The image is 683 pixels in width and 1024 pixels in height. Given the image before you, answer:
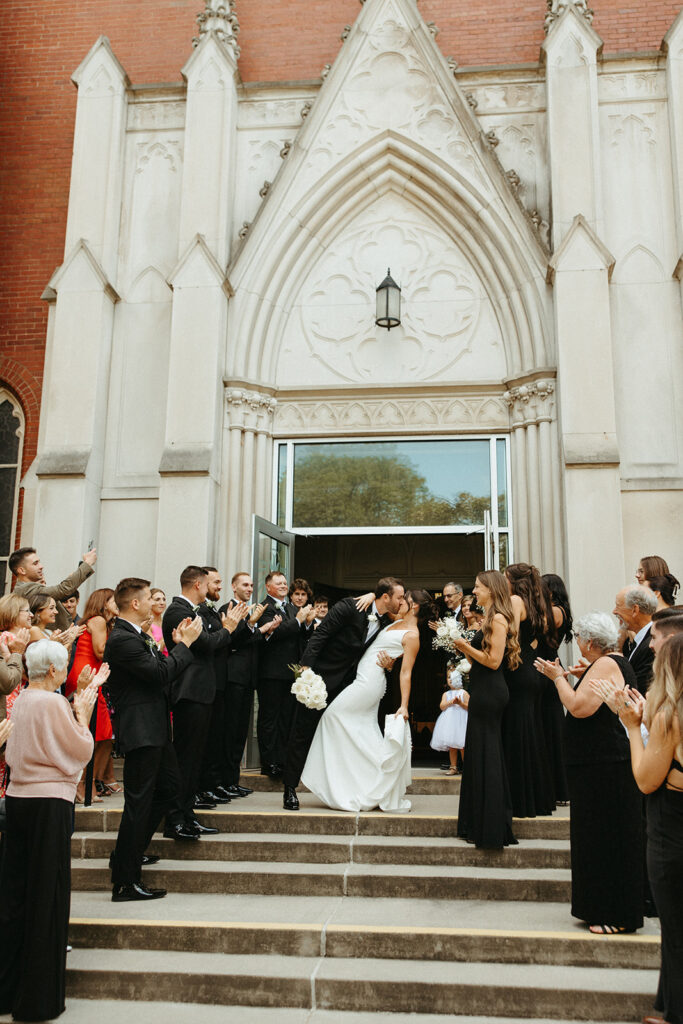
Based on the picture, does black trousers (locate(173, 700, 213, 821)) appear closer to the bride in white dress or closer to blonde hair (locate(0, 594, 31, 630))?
the bride in white dress

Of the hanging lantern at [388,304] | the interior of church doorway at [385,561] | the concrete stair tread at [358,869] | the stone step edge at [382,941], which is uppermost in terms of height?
the hanging lantern at [388,304]

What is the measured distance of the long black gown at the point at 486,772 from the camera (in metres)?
5.46

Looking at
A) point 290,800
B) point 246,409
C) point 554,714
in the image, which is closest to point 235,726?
point 290,800

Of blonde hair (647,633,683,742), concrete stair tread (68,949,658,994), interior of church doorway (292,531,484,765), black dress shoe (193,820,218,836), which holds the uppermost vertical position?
interior of church doorway (292,531,484,765)

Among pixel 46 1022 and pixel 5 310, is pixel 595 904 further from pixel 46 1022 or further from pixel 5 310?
pixel 5 310

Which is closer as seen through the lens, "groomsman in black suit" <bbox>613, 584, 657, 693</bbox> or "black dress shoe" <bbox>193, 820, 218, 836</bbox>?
"groomsman in black suit" <bbox>613, 584, 657, 693</bbox>

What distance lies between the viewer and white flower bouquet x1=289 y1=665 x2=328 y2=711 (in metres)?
6.34

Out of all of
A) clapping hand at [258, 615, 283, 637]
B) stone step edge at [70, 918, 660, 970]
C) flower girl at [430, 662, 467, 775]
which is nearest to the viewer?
stone step edge at [70, 918, 660, 970]

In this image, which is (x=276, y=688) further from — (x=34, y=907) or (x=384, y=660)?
(x=34, y=907)

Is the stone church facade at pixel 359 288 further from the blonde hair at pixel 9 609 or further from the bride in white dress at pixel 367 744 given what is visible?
the blonde hair at pixel 9 609

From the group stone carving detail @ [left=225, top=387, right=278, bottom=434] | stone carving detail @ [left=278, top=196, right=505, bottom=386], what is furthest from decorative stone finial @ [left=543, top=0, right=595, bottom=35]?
stone carving detail @ [left=225, top=387, right=278, bottom=434]

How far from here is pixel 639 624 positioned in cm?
529

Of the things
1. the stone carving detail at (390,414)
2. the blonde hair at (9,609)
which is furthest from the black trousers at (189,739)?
the stone carving detail at (390,414)

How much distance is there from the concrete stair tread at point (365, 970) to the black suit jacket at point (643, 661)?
1516 mm
